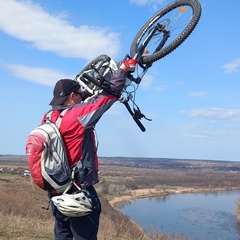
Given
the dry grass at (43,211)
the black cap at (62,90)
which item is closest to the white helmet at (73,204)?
the black cap at (62,90)

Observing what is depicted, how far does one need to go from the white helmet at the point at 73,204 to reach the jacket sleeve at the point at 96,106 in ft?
1.66

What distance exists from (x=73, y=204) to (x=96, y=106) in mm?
701

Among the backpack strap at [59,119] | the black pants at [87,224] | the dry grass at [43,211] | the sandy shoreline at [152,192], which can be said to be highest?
the backpack strap at [59,119]

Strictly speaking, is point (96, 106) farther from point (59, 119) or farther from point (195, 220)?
point (195, 220)

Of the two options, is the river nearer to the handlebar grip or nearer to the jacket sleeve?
the handlebar grip

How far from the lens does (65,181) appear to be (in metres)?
2.62

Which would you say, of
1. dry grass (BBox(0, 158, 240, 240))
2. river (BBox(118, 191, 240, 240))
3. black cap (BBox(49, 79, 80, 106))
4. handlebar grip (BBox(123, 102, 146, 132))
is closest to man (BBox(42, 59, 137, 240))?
black cap (BBox(49, 79, 80, 106))

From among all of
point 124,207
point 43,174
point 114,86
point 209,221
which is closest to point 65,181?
point 43,174

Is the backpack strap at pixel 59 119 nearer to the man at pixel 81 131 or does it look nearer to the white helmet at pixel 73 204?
the man at pixel 81 131

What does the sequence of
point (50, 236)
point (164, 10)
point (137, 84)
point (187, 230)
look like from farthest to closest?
point (187, 230) < point (50, 236) < point (164, 10) < point (137, 84)

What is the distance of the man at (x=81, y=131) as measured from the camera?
102 inches

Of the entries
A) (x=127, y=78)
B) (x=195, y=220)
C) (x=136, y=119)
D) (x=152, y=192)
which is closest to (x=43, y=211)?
(x=136, y=119)

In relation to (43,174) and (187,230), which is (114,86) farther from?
(187,230)

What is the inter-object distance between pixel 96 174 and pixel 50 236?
334 centimetres
